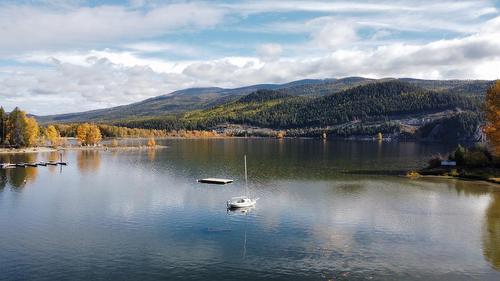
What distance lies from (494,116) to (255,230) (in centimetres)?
8097

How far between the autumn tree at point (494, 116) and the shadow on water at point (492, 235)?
3165 cm

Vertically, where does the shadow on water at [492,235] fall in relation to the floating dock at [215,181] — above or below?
below

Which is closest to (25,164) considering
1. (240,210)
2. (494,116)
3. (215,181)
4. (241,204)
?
(215,181)

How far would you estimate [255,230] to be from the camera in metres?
66.9

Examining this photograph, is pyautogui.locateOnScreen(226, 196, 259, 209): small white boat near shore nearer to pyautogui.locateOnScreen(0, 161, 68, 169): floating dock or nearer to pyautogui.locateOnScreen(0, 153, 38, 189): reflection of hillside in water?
pyautogui.locateOnScreen(0, 153, 38, 189): reflection of hillside in water

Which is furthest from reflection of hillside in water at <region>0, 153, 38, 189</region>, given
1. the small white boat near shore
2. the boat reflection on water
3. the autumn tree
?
the autumn tree

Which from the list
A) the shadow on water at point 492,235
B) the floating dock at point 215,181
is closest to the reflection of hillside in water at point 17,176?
the floating dock at point 215,181

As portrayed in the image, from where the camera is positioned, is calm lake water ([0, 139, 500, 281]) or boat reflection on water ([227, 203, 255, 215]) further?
boat reflection on water ([227, 203, 255, 215])

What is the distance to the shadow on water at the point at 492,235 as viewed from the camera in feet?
180

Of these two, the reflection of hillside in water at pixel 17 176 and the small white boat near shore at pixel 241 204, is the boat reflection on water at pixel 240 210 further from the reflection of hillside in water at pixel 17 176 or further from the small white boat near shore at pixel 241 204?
the reflection of hillside in water at pixel 17 176

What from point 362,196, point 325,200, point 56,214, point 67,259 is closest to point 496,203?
point 362,196

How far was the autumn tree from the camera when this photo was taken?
4493 inches

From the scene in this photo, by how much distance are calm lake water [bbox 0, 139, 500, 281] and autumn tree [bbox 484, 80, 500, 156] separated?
51.7ft

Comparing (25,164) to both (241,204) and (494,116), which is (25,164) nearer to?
(241,204)
